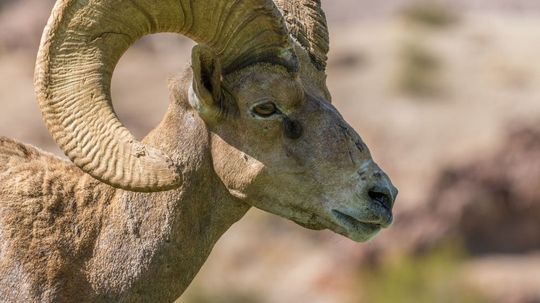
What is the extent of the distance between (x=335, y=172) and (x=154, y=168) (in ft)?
3.23

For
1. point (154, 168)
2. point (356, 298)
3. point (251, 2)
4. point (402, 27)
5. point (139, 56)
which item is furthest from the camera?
point (402, 27)

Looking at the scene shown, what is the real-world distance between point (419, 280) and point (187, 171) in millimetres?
25057

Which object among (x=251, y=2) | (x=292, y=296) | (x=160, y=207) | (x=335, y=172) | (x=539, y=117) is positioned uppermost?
(x=539, y=117)

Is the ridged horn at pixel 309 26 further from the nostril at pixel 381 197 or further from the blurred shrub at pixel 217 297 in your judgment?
the blurred shrub at pixel 217 297

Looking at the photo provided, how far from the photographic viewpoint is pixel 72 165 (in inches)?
297

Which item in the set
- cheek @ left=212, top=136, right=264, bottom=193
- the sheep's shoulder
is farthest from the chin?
the sheep's shoulder

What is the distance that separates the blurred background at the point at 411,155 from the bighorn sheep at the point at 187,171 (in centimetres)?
2230

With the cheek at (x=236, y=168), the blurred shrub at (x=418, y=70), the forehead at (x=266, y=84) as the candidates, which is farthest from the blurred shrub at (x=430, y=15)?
the cheek at (x=236, y=168)

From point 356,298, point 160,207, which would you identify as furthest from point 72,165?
point 356,298

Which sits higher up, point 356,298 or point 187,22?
point 187,22

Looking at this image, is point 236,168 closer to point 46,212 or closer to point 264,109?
point 264,109

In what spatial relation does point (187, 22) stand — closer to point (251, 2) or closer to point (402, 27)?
point (251, 2)

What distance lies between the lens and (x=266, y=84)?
7363 mm

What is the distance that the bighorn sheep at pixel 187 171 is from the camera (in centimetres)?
710
